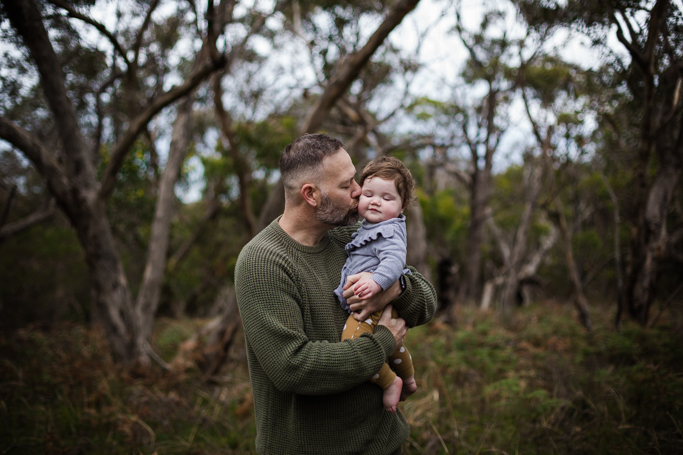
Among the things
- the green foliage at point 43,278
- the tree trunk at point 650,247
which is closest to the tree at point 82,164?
the green foliage at point 43,278

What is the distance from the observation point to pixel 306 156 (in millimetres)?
1694

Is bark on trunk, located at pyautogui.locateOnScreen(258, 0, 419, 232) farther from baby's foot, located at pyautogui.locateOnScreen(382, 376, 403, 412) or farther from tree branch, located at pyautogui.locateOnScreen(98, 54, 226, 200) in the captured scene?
baby's foot, located at pyautogui.locateOnScreen(382, 376, 403, 412)

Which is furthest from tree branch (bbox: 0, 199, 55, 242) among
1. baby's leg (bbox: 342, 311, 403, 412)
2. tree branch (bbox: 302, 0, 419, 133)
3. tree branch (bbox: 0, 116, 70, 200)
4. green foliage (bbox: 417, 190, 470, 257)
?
green foliage (bbox: 417, 190, 470, 257)

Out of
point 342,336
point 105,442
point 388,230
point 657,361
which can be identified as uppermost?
point 388,230

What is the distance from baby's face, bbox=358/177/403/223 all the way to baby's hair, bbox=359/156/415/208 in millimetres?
21

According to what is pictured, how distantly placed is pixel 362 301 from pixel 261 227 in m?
3.51

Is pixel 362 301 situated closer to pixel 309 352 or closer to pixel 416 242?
pixel 309 352

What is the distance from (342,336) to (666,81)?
11.9 feet

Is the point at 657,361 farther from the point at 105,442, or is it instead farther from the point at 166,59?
the point at 166,59

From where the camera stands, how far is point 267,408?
1.63m

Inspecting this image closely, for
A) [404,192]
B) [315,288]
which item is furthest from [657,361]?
[315,288]

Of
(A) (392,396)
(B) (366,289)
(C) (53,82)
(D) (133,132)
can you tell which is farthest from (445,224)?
(B) (366,289)

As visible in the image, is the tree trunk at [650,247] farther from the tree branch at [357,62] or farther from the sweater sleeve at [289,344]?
the sweater sleeve at [289,344]

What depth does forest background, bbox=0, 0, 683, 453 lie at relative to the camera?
10.9ft
